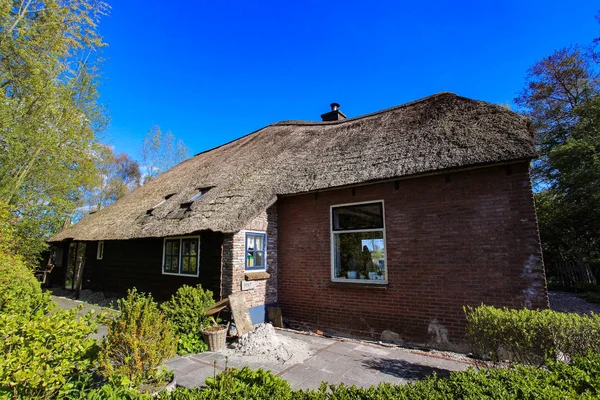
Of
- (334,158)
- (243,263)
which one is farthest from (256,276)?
(334,158)

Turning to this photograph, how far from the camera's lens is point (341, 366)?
504 cm

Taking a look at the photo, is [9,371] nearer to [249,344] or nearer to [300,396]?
[300,396]

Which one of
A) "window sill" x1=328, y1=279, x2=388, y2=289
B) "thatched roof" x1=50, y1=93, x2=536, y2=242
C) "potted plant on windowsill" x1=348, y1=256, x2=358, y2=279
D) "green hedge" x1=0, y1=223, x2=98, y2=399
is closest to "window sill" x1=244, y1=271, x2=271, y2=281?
"thatched roof" x1=50, y1=93, x2=536, y2=242

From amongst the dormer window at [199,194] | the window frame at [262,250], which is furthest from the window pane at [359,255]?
the dormer window at [199,194]

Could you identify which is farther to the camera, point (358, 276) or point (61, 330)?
point (358, 276)

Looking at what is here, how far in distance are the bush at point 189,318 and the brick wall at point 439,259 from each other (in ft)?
8.75

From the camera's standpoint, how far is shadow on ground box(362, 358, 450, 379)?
462cm

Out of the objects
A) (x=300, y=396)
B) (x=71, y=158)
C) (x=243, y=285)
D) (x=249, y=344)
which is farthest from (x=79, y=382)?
(x=71, y=158)

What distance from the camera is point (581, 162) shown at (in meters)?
14.5

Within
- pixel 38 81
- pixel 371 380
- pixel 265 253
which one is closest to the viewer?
pixel 371 380

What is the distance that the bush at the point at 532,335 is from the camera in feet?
12.7

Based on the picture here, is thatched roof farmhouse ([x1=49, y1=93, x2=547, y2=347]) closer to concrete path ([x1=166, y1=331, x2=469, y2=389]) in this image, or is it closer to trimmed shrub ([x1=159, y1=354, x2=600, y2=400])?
concrete path ([x1=166, y1=331, x2=469, y2=389])

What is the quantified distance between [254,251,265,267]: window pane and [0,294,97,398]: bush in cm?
513

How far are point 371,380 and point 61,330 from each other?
4.01 meters
